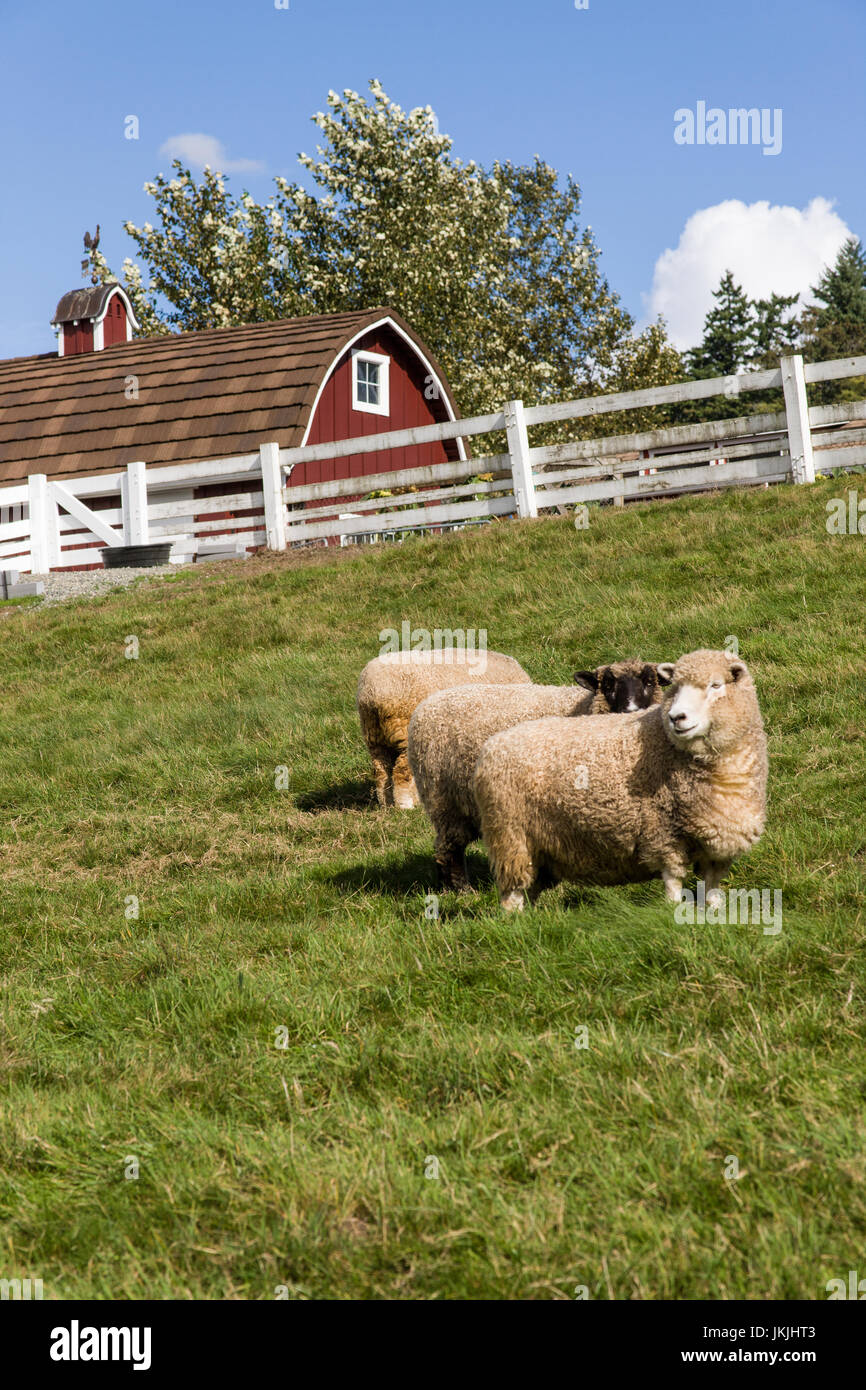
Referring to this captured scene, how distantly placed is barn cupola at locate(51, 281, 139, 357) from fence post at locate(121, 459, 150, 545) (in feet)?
Answer: 42.6

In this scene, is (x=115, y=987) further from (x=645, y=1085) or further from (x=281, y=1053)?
(x=645, y=1085)

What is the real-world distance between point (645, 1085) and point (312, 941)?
1774 mm

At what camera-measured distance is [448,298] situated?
31219 millimetres

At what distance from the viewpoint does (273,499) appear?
1655 centimetres

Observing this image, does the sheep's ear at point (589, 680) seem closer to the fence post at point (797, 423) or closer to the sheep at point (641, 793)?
the sheep at point (641, 793)

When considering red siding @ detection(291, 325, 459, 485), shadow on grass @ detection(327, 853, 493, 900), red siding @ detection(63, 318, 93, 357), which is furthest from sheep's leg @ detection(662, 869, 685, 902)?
red siding @ detection(63, 318, 93, 357)

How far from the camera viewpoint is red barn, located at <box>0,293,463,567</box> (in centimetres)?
2061

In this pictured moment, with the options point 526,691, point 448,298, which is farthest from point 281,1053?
point 448,298

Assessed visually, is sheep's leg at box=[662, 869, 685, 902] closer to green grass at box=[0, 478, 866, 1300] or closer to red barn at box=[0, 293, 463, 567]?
green grass at box=[0, 478, 866, 1300]

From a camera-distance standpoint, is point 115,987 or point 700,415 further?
point 700,415

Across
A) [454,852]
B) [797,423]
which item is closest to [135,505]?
[797,423]

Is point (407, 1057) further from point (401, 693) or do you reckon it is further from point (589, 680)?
point (401, 693)

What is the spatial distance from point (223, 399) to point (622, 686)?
16.6 meters

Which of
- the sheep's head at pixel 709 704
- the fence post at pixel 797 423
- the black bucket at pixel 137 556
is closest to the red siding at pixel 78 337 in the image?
the black bucket at pixel 137 556
